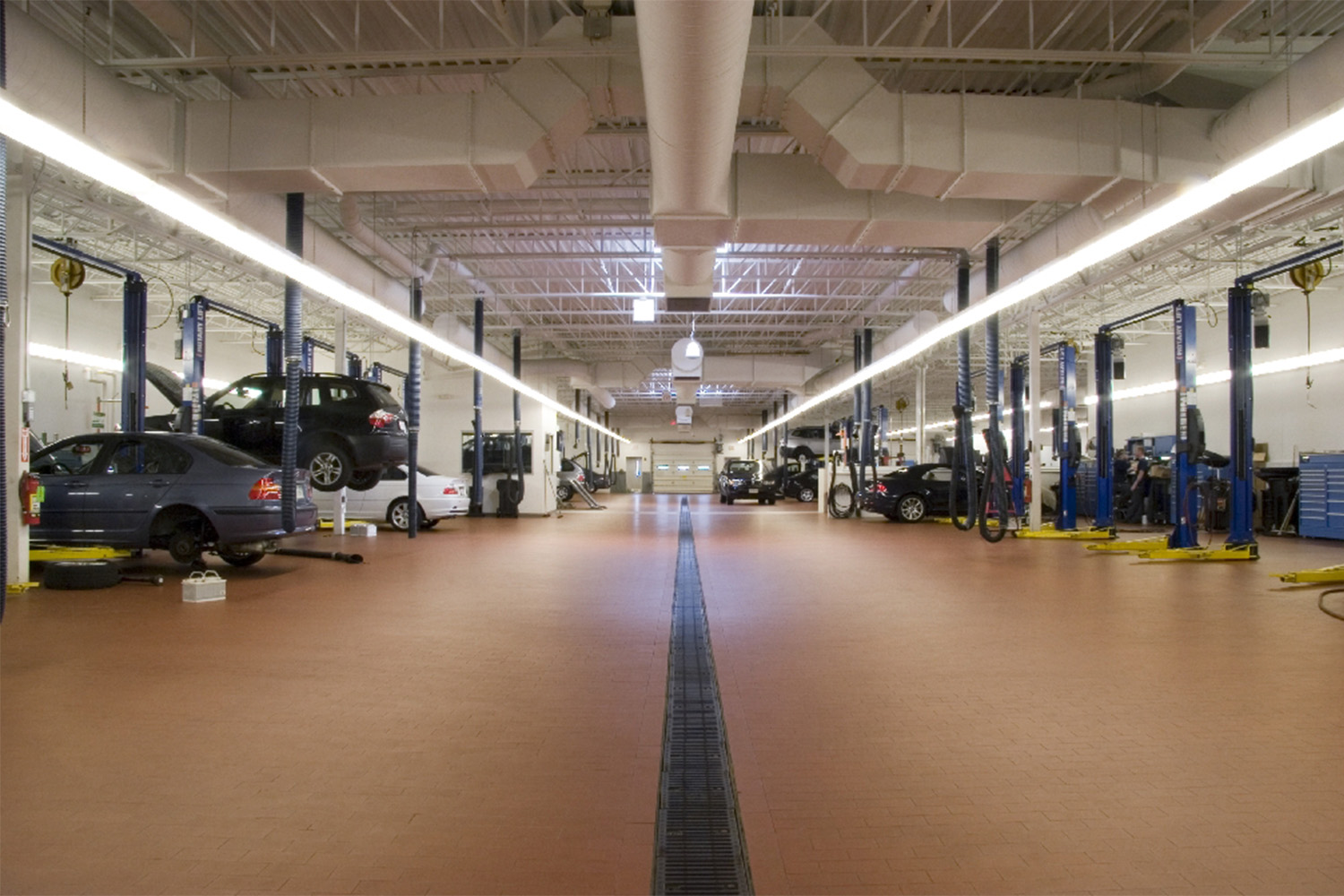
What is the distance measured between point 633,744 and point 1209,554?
374 inches

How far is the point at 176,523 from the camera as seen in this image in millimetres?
7793

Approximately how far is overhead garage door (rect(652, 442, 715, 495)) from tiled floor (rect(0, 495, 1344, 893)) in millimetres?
35746

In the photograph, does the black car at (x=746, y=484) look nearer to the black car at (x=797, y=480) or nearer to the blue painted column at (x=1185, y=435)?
the black car at (x=797, y=480)

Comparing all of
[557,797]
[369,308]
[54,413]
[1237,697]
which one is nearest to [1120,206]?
[1237,697]

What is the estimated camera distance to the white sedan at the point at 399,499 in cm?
1436

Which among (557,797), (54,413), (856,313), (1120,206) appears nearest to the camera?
(557,797)

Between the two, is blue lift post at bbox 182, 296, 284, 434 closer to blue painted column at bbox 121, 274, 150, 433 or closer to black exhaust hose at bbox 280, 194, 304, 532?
blue painted column at bbox 121, 274, 150, 433

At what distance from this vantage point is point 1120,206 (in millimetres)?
8648

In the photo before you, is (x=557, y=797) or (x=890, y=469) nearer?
(x=557, y=797)

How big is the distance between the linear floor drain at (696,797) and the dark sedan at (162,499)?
5014 millimetres

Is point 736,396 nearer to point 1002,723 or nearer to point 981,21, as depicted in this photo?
point 981,21

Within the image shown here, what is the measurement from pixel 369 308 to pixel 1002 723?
25.2 feet

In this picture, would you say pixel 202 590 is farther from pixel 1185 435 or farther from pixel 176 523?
pixel 1185 435

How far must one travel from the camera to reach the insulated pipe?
15.9 m
